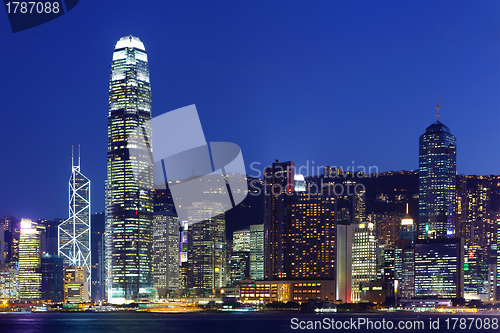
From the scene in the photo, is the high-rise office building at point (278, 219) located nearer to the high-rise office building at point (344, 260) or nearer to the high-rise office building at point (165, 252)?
the high-rise office building at point (344, 260)

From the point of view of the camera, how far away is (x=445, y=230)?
→ 189750 mm

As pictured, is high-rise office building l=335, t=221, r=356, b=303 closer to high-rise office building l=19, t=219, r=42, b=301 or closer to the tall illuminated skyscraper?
the tall illuminated skyscraper

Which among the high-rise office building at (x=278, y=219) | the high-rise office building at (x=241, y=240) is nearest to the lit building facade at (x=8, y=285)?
the high-rise office building at (x=241, y=240)

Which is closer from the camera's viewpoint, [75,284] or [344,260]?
[344,260]

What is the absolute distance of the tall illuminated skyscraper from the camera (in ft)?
555

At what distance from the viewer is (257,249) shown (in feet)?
563

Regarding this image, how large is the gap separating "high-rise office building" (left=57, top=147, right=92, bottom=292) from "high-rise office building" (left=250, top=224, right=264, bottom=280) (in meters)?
34.9

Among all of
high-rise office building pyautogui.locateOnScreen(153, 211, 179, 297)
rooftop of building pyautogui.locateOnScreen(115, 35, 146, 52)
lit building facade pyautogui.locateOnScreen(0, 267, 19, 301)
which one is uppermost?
rooftop of building pyautogui.locateOnScreen(115, 35, 146, 52)

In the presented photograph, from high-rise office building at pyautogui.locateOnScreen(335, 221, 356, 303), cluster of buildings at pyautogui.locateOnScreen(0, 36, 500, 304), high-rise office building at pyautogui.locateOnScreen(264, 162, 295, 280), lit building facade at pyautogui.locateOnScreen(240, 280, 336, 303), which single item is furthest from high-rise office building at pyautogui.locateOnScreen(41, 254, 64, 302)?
high-rise office building at pyautogui.locateOnScreen(335, 221, 356, 303)

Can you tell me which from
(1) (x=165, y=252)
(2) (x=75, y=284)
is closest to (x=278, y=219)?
(1) (x=165, y=252)

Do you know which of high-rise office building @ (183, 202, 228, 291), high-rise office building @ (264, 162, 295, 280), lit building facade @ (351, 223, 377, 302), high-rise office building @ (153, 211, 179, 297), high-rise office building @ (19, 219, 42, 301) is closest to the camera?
lit building facade @ (351, 223, 377, 302)

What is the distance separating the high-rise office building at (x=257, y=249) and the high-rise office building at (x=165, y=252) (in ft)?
69.5

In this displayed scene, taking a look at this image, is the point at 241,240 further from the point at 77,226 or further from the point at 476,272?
the point at 476,272

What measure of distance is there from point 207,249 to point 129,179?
23878 mm
